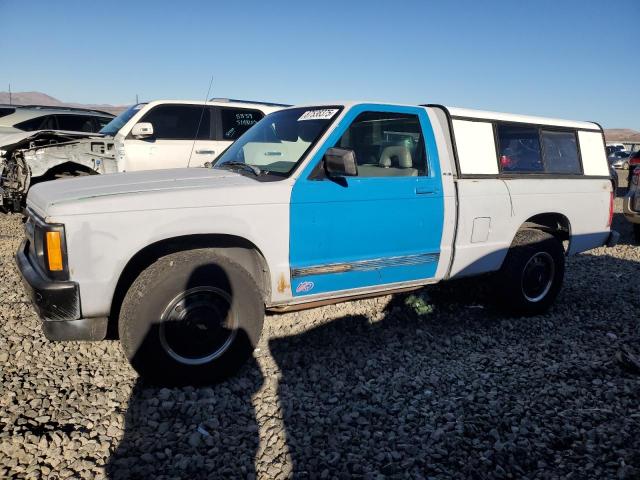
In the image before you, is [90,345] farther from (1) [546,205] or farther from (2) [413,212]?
(1) [546,205]

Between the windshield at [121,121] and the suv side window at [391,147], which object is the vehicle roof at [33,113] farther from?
the suv side window at [391,147]

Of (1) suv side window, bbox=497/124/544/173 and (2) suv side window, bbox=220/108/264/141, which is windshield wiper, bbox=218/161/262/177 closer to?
(1) suv side window, bbox=497/124/544/173

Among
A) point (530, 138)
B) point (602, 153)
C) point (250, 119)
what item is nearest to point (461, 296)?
point (530, 138)

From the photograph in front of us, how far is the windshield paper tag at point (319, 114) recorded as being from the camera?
379 centimetres

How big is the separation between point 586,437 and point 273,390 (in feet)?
6.30

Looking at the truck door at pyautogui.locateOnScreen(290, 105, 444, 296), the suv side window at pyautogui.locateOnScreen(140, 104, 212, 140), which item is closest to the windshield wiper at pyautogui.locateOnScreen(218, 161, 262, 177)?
the truck door at pyautogui.locateOnScreen(290, 105, 444, 296)

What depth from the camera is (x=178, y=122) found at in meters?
7.92

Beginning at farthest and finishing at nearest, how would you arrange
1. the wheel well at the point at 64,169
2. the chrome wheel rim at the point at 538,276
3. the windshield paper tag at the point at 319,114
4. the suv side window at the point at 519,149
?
1. the wheel well at the point at 64,169
2. the chrome wheel rim at the point at 538,276
3. the suv side window at the point at 519,149
4. the windshield paper tag at the point at 319,114

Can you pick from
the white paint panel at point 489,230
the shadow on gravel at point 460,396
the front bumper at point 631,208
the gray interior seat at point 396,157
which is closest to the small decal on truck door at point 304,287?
the shadow on gravel at point 460,396

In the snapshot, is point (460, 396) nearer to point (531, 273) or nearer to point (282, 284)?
point (282, 284)

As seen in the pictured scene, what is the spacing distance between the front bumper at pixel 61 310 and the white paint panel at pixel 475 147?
3.10m

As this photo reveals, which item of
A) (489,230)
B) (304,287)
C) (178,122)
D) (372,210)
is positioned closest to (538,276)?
(489,230)

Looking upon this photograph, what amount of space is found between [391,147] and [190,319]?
7.10 feet

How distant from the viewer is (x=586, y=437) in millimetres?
2838
